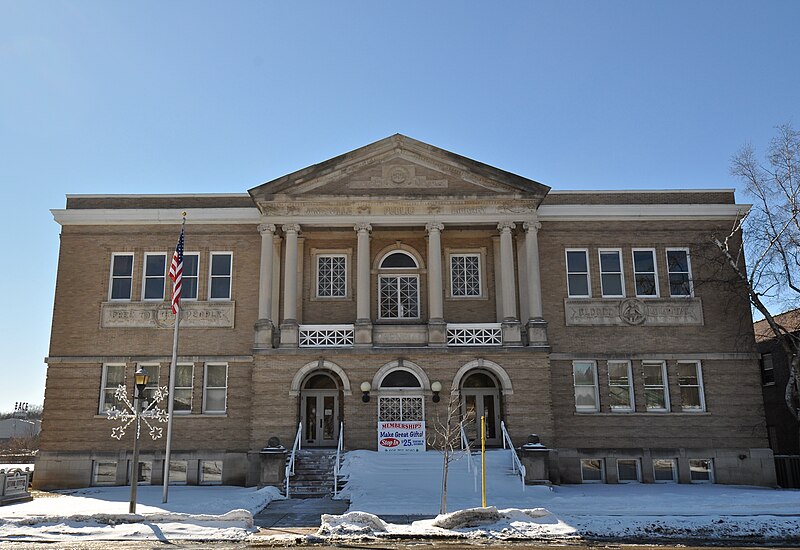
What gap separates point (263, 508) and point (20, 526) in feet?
19.3

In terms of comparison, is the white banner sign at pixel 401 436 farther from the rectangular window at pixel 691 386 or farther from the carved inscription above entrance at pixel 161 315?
the rectangular window at pixel 691 386

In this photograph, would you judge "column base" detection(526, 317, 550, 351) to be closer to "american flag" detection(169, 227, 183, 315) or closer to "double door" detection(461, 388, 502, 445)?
"double door" detection(461, 388, 502, 445)

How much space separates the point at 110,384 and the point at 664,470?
67.6ft

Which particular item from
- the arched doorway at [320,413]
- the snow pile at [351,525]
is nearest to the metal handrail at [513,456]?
the arched doorway at [320,413]

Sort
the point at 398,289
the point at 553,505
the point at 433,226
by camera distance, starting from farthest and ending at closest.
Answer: the point at 398,289 → the point at 433,226 → the point at 553,505

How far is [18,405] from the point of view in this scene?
8062 centimetres

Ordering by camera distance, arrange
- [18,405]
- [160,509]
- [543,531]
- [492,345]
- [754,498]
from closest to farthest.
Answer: [543,531], [160,509], [754,498], [492,345], [18,405]

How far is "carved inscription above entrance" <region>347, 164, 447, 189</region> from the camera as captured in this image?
27469 mm

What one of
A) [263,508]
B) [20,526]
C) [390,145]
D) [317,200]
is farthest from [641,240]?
[20,526]

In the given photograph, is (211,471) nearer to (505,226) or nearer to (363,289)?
(363,289)

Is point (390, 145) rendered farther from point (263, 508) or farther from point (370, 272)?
point (263, 508)

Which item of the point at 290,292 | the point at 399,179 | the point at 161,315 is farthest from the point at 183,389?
the point at 399,179

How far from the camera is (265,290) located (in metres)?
26.7

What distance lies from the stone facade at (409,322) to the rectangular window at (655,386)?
8cm
